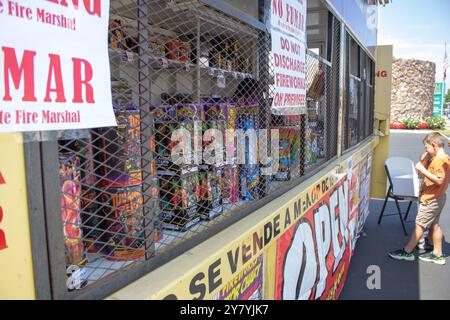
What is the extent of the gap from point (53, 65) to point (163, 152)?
1151mm

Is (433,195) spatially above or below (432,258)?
above

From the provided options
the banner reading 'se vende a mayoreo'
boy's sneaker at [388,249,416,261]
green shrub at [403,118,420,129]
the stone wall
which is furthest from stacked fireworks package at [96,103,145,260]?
the stone wall

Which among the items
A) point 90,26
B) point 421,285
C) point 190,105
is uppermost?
point 90,26

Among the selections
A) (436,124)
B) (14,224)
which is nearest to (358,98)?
(14,224)

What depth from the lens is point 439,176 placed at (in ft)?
14.8

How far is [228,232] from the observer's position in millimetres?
1721

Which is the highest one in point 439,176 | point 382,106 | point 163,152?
point 382,106

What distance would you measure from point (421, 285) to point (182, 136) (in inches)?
137

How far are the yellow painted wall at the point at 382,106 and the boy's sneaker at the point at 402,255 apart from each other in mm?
2829

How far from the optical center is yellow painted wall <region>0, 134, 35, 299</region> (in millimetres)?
840

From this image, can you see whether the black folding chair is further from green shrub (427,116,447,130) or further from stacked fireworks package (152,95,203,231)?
green shrub (427,116,447,130)

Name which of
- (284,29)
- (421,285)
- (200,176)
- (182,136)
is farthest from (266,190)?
(421,285)

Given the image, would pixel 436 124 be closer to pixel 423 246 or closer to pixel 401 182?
pixel 401 182

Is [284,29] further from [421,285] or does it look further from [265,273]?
[421,285]
